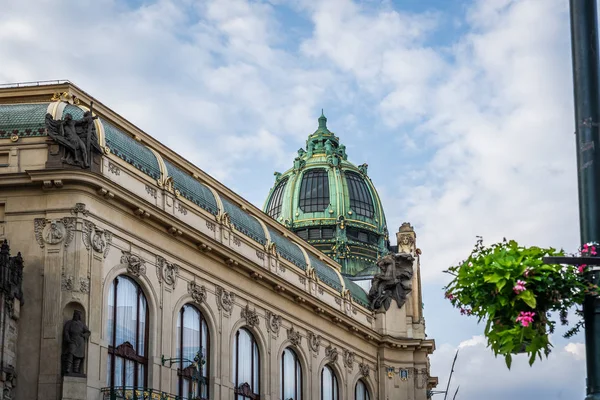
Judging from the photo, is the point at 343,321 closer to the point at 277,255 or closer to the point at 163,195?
the point at 277,255

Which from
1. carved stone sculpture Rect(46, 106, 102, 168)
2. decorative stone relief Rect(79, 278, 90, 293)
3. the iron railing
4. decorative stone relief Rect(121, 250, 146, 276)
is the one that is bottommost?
the iron railing

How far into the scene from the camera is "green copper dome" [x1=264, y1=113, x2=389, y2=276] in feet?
307

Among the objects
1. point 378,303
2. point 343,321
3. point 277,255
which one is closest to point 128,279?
point 277,255

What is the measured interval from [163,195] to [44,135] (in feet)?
22.8

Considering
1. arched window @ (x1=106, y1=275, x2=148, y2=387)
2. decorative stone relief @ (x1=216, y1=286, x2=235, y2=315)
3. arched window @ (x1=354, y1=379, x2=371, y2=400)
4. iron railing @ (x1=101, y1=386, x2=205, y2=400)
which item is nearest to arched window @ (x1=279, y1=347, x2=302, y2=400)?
decorative stone relief @ (x1=216, y1=286, x2=235, y2=315)

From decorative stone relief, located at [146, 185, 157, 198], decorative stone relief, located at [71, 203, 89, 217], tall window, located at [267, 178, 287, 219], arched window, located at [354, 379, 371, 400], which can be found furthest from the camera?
tall window, located at [267, 178, 287, 219]

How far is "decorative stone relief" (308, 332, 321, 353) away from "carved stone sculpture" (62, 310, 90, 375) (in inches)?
993

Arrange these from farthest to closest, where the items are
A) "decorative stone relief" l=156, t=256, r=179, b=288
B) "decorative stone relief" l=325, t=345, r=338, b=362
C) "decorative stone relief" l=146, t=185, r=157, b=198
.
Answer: "decorative stone relief" l=325, t=345, r=338, b=362
"decorative stone relief" l=156, t=256, r=179, b=288
"decorative stone relief" l=146, t=185, r=157, b=198

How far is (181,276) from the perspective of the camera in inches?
2012

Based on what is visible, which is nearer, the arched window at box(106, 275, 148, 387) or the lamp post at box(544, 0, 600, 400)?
the lamp post at box(544, 0, 600, 400)

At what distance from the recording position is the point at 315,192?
314 feet

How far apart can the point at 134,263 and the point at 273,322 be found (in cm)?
1530

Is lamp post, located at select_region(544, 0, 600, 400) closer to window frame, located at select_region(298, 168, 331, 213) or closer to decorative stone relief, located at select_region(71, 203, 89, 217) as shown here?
decorative stone relief, located at select_region(71, 203, 89, 217)

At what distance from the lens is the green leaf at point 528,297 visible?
10930 millimetres
